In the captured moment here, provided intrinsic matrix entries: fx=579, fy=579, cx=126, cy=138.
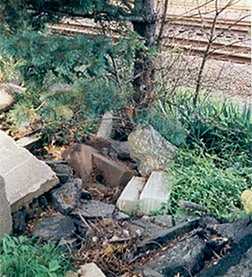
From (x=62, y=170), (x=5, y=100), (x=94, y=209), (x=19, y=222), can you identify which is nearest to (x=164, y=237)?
(x=94, y=209)

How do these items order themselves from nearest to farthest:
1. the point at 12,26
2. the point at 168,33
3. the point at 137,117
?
the point at 12,26 → the point at 137,117 → the point at 168,33

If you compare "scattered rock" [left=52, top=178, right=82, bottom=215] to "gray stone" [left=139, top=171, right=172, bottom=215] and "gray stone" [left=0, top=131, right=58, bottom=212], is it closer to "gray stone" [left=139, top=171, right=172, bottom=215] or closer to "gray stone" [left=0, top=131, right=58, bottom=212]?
"gray stone" [left=0, top=131, right=58, bottom=212]

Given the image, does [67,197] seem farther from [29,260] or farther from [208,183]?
[208,183]

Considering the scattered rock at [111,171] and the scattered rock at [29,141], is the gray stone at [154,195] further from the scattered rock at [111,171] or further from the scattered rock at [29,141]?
the scattered rock at [29,141]

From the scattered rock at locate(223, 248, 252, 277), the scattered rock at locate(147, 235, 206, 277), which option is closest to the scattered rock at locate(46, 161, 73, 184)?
the scattered rock at locate(147, 235, 206, 277)

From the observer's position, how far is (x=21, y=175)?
9.66 feet

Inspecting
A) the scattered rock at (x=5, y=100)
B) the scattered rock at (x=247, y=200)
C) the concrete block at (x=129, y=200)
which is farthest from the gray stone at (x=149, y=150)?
the scattered rock at (x=5, y=100)

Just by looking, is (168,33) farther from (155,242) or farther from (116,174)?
(155,242)

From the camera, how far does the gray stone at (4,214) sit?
2510 millimetres

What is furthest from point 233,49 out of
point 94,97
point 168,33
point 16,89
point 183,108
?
point 94,97

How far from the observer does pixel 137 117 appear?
3.20 metres

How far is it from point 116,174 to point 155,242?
69cm

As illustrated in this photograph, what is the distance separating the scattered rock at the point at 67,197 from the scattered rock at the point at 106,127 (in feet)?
1.92

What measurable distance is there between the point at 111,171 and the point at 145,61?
71cm
